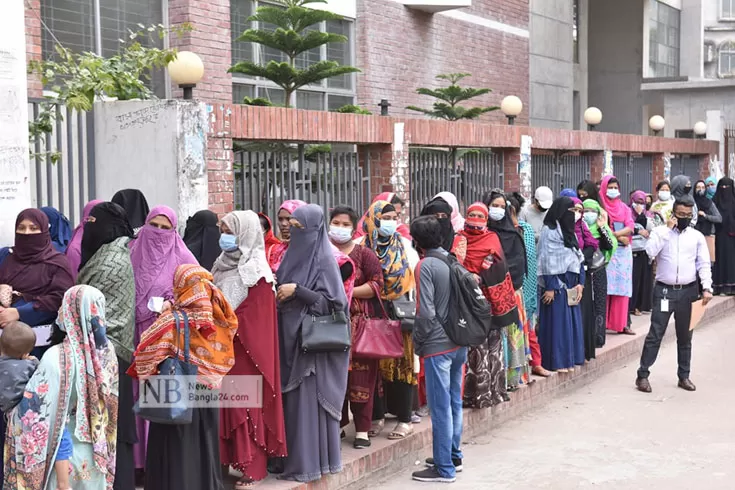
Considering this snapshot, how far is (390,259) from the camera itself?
6.78m

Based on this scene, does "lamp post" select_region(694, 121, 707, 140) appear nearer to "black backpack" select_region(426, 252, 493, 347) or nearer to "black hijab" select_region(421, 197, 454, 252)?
"black hijab" select_region(421, 197, 454, 252)

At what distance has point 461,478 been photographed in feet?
22.4

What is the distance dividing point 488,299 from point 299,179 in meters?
2.05

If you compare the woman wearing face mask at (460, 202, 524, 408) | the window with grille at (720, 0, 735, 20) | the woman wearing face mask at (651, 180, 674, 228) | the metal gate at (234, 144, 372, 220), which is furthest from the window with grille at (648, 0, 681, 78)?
the woman wearing face mask at (460, 202, 524, 408)

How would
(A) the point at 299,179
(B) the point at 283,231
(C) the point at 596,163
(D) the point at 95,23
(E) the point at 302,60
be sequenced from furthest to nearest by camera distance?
(C) the point at 596,163, (E) the point at 302,60, (D) the point at 95,23, (A) the point at 299,179, (B) the point at 283,231

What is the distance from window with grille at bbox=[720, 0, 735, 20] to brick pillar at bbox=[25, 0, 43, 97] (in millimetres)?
27960

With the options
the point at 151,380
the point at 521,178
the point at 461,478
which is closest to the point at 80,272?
the point at 151,380

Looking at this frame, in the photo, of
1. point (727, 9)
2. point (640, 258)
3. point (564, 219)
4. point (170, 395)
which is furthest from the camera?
point (727, 9)

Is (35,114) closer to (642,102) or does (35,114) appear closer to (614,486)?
(614,486)

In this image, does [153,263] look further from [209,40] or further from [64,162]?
[209,40]

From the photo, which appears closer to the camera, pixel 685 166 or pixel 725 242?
pixel 725 242

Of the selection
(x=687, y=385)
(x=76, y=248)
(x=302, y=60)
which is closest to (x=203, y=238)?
(x=76, y=248)

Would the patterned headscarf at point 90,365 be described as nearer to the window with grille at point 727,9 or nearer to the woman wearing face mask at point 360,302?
the woman wearing face mask at point 360,302

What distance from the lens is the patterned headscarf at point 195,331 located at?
502 centimetres
